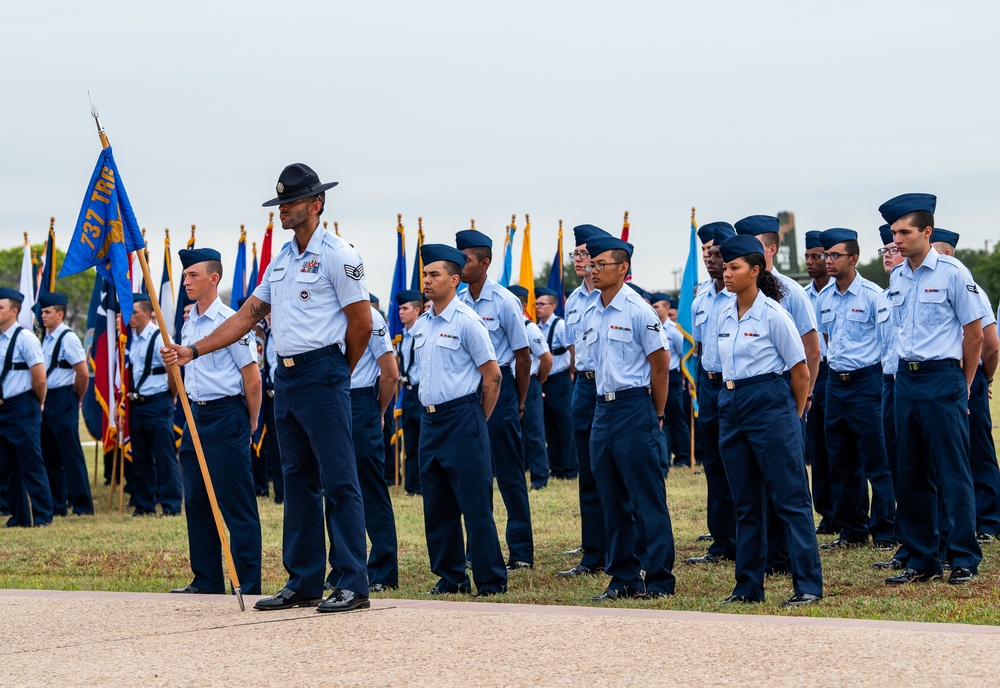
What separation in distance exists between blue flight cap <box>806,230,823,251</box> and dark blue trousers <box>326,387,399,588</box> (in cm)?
380

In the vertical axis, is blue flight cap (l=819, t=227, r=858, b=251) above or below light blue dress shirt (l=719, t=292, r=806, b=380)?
above

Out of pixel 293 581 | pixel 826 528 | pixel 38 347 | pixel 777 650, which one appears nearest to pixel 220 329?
pixel 293 581

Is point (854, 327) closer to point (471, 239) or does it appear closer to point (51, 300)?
point (471, 239)

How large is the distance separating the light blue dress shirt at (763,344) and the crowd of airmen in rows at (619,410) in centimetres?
1

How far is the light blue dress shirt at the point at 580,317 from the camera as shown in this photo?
865 cm

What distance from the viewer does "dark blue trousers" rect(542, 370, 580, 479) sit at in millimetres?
17750

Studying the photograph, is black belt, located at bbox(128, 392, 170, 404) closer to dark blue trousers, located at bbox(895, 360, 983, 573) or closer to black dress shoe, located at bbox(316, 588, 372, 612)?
black dress shoe, located at bbox(316, 588, 372, 612)

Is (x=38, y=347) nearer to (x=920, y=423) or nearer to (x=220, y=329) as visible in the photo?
(x=220, y=329)

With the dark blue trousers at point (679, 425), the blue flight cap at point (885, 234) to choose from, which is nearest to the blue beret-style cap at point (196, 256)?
the blue flight cap at point (885, 234)

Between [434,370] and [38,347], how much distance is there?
6962 millimetres

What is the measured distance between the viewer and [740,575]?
7.49 metres

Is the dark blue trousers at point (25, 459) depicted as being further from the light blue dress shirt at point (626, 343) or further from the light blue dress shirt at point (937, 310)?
the light blue dress shirt at point (937, 310)

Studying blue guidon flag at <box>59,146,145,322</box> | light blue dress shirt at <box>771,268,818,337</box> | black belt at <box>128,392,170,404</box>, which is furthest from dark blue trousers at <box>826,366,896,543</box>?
black belt at <box>128,392,170,404</box>

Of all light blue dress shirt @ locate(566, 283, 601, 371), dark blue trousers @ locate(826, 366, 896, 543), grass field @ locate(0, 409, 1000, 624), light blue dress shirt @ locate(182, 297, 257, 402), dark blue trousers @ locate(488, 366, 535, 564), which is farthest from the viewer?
dark blue trousers @ locate(826, 366, 896, 543)
